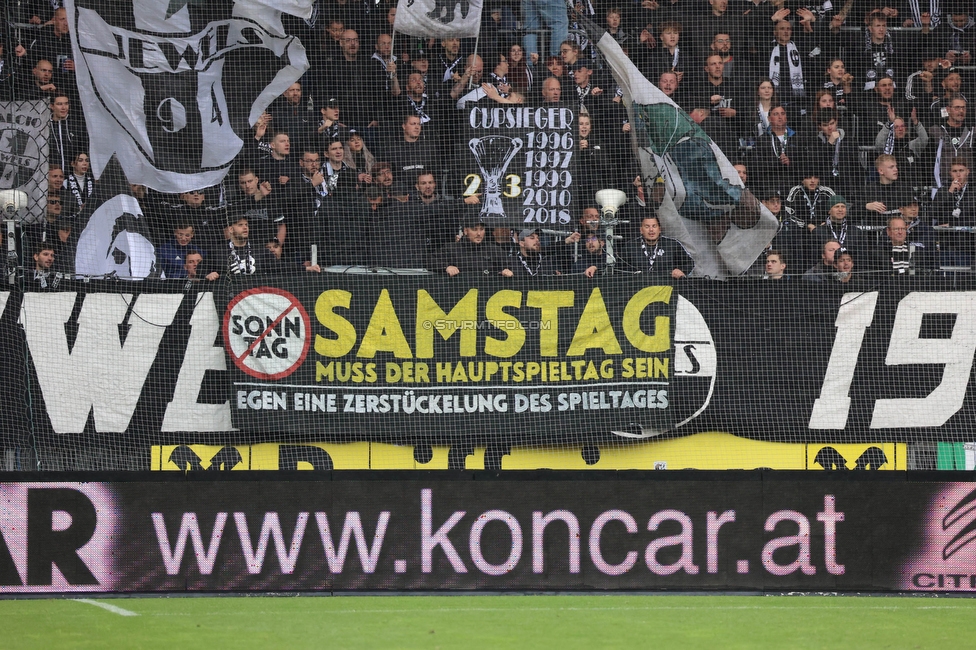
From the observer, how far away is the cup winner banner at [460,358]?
11305 millimetres

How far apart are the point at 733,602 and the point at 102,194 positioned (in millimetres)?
7571

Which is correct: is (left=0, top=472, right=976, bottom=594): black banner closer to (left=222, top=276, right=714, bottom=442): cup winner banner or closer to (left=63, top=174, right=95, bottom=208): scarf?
(left=222, top=276, right=714, bottom=442): cup winner banner

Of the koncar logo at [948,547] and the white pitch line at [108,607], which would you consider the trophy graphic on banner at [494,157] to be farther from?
the white pitch line at [108,607]

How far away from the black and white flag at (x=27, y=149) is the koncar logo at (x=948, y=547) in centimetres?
903

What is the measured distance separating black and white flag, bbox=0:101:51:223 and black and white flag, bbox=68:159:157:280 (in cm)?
46

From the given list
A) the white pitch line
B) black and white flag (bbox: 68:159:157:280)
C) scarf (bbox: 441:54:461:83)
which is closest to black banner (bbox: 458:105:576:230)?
scarf (bbox: 441:54:461:83)

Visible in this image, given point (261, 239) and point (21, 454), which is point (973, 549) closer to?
point (261, 239)

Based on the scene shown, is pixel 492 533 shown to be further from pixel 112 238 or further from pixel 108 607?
pixel 112 238

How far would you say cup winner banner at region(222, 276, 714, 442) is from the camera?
37.1ft

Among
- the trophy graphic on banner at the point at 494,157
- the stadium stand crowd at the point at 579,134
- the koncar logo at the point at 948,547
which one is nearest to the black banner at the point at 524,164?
the trophy graphic on banner at the point at 494,157

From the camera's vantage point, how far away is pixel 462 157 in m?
12.4

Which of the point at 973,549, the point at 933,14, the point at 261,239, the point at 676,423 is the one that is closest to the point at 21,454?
the point at 261,239

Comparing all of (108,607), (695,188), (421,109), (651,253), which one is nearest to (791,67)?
(695,188)

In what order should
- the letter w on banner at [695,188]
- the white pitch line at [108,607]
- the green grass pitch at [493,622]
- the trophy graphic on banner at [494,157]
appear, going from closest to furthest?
1. the green grass pitch at [493,622]
2. the white pitch line at [108,607]
3. the letter w on banner at [695,188]
4. the trophy graphic on banner at [494,157]
